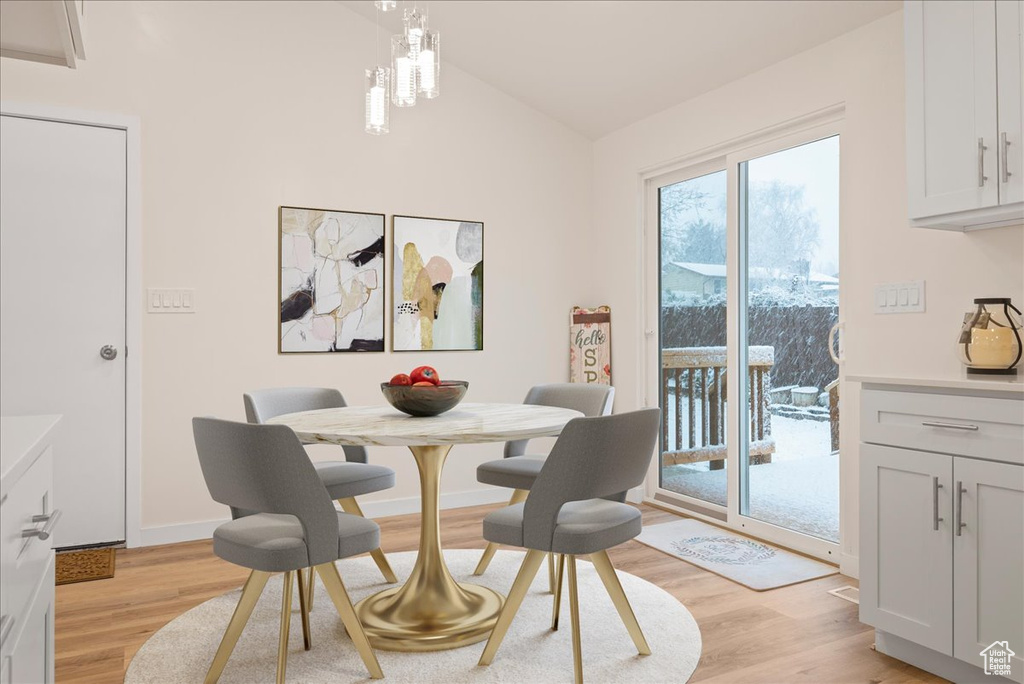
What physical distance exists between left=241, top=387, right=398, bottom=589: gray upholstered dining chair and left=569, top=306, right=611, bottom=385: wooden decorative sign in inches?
75.7

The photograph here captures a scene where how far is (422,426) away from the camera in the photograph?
211 cm

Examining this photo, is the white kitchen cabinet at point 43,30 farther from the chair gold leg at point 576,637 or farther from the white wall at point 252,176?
the white wall at point 252,176

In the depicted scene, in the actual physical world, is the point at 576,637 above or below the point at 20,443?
below

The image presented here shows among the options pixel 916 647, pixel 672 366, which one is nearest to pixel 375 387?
pixel 672 366

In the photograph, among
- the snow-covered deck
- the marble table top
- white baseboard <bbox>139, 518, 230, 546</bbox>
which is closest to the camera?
the marble table top

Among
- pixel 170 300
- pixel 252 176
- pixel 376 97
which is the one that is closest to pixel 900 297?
pixel 376 97

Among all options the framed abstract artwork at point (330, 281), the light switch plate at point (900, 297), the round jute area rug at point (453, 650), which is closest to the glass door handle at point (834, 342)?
the light switch plate at point (900, 297)

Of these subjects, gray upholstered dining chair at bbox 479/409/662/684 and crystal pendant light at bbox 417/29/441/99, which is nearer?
gray upholstered dining chair at bbox 479/409/662/684

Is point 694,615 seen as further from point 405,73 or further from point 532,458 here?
point 405,73

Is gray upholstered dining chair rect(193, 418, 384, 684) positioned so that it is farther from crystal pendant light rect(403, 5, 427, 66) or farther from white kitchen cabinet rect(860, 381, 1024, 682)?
white kitchen cabinet rect(860, 381, 1024, 682)

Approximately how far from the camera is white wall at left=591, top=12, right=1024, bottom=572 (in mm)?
2545

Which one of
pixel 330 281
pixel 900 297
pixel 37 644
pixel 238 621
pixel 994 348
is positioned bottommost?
pixel 238 621

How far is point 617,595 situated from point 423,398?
90 centimetres

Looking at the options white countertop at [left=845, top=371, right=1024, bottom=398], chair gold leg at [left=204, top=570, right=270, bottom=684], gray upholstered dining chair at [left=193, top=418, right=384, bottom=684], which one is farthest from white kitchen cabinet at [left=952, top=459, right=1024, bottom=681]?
chair gold leg at [left=204, top=570, right=270, bottom=684]
